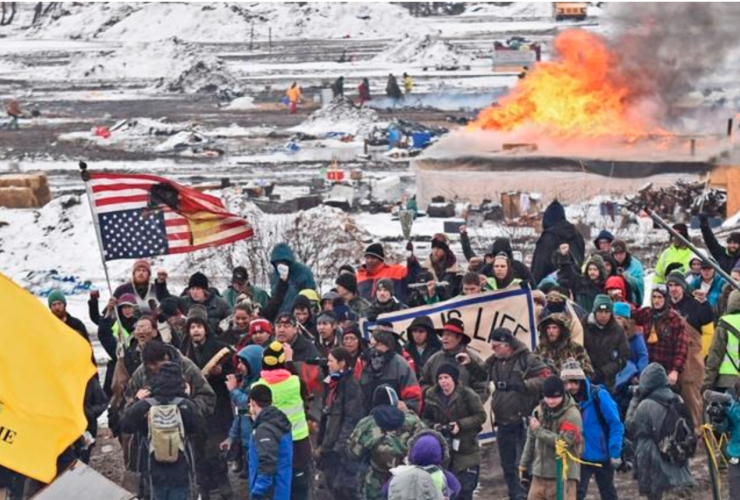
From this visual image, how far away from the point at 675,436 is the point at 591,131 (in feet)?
71.6

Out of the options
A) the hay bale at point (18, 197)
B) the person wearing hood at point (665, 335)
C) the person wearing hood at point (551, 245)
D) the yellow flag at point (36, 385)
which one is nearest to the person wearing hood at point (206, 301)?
the person wearing hood at point (551, 245)

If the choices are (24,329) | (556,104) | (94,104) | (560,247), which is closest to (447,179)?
(556,104)

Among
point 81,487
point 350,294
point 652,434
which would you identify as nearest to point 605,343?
point 652,434

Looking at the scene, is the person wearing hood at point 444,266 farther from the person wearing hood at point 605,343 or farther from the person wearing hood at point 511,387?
the person wearing hood at point 511,387

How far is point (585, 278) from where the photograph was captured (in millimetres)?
14562

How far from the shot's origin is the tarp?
24.9 feet

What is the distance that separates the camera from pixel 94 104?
2398 inches

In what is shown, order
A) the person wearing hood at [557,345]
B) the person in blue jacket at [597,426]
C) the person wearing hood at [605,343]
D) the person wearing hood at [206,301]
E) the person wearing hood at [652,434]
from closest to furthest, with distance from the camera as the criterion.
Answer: the person in blue jacket at [597,426] → the person wearing hood at [652,434] → the person wearing hood at [557,345] → the person wearing hood at [605,343] → the person wearing hood at [206,301]

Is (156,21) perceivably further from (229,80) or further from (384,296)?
(384,296)

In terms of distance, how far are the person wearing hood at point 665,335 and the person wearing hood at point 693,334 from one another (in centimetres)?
10

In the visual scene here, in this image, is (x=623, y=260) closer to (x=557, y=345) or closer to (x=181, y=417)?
(x=557, y=345)

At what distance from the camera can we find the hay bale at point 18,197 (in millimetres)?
31484

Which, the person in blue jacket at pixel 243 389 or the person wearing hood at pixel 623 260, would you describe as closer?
the person in blue jacket at pixel 243 389

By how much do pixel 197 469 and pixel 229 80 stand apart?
Result: 2061 inches
